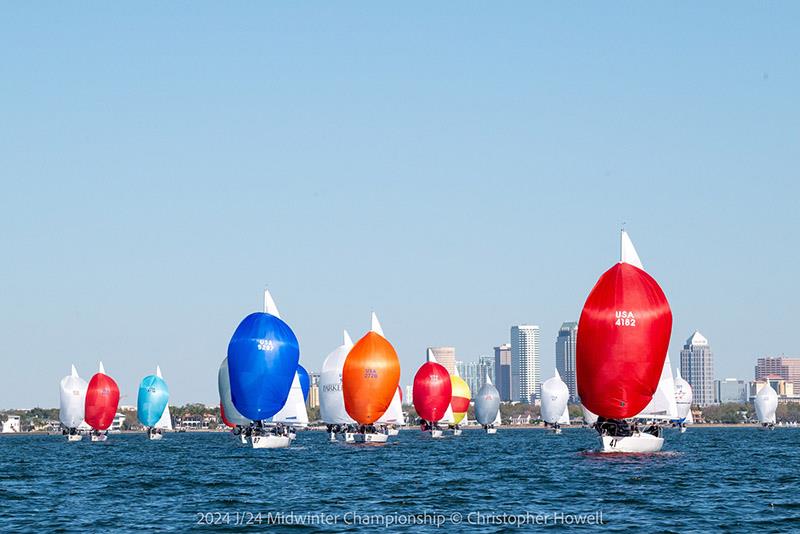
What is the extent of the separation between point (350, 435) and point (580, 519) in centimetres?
7723

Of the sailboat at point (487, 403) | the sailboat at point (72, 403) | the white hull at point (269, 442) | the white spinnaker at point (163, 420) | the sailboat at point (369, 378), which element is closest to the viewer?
the white hull at point (269, 442)

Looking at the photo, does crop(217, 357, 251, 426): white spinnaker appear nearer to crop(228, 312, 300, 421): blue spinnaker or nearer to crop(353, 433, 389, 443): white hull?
crop(353, 433, 389, 443): white hull

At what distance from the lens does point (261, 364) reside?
93.1 m

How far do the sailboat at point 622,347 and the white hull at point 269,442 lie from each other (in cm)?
3253

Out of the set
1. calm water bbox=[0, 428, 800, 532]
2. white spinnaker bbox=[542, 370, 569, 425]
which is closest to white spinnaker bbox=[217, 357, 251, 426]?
calm water bbox=[0, 428, 800, 532]

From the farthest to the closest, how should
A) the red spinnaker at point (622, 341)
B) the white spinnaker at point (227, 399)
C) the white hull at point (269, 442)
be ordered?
the white spinnaker at point (227, 399) < the white hull at point (269, 442) < the red spinnaker at point (622, 341)

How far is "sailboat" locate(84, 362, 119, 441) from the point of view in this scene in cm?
14888

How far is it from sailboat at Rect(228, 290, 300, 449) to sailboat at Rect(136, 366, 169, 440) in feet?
219

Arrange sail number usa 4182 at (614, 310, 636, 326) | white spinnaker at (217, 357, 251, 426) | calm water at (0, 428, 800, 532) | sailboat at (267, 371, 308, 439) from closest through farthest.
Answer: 1. calm water at (0, 428, 800, 532)
2. sail number usa 4182 at (614, 310, 636, 326)
3. sailboat at (267, 371, 308, 439)
4. white spinnaker at (217, 357, 251, 426)

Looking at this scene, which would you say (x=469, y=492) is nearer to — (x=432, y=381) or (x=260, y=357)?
(x=260, y=357)

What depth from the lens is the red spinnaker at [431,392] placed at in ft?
457

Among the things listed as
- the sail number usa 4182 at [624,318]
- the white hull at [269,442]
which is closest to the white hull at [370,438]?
the white hull at [269,442]

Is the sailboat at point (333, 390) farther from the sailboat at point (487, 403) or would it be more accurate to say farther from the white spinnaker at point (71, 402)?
the sailboat at point (487, 403)

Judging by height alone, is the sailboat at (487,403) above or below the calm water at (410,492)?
above
